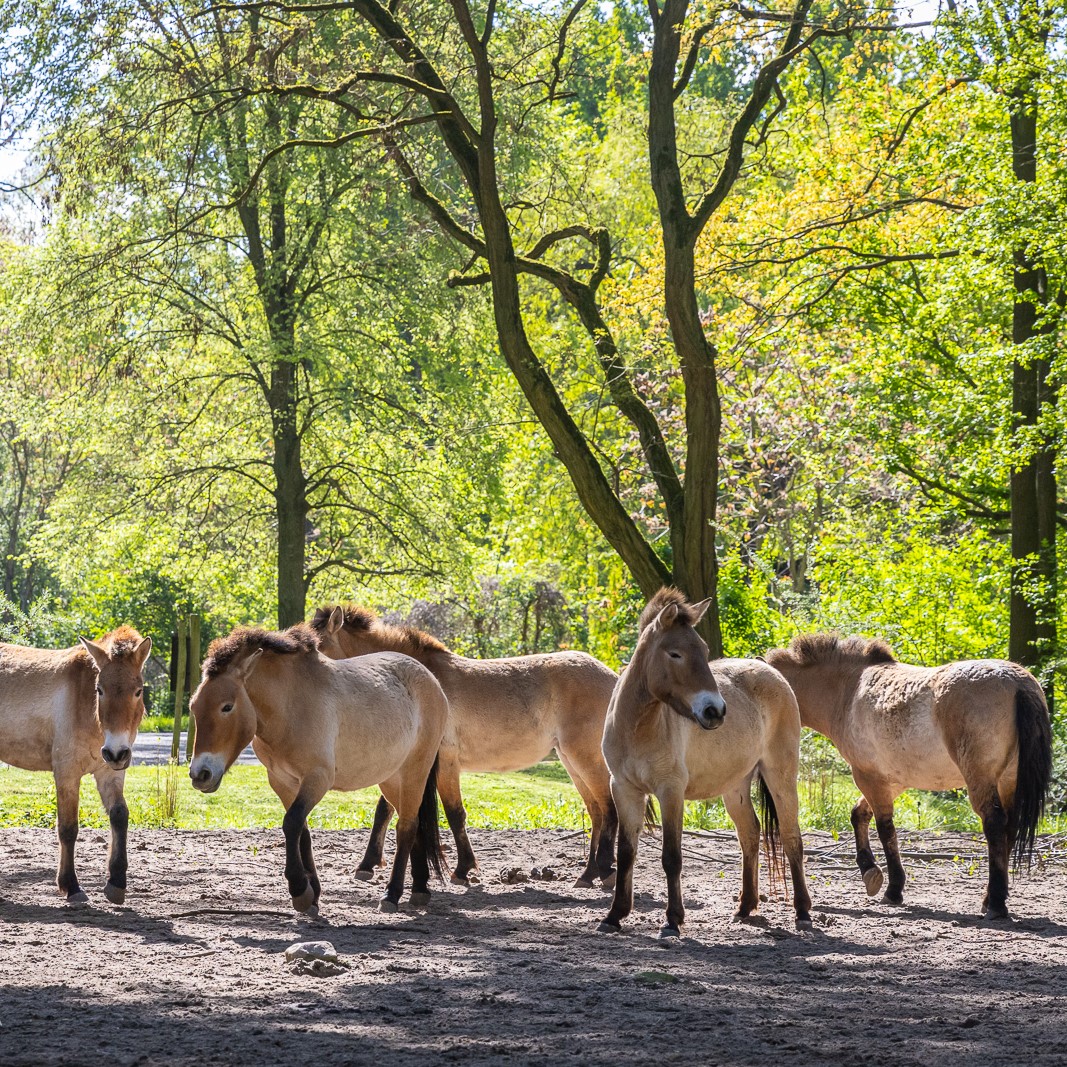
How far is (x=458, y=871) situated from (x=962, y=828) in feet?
20.1

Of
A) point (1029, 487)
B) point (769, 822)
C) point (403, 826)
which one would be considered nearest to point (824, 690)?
point (769, 822)

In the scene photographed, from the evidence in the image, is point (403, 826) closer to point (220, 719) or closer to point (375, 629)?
point (220, 719)

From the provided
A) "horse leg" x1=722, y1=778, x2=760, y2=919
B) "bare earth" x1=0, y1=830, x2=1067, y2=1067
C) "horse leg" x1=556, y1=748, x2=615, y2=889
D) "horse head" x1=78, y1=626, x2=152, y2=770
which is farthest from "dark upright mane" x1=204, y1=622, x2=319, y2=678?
"horse leg" x1=722, y1=778, x2=760, y2=919

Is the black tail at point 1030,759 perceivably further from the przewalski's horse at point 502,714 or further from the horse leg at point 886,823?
the przewalski's horse at point 502,714

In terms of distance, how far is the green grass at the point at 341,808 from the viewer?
1295cm

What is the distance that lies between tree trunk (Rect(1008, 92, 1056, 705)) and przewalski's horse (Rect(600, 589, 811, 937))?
22.5 ft

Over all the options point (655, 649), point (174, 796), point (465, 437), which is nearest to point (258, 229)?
point (465, 437)

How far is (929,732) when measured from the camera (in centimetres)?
905

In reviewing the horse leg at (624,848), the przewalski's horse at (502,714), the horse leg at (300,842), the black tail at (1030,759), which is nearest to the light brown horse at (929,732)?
the black tail at (1030,759)

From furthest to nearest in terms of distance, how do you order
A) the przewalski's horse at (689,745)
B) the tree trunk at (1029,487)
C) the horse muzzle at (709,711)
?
1. the tree trunk at (1029,487)
2. the przewalski's horse at (689,745)
3. the horse muzzle at (709,711)

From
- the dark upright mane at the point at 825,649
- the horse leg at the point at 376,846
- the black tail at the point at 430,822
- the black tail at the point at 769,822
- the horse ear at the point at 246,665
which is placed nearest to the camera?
the horse ear at the point at 246,665

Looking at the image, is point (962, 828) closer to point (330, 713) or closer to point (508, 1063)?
point (330, 713)

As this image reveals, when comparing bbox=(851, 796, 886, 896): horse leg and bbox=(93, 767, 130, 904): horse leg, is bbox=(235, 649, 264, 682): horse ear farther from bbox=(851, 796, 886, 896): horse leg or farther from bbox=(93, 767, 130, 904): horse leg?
bbox=(851, 796, 886, 896): horse leg

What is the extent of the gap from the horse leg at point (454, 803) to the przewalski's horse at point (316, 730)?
0.69 metres
